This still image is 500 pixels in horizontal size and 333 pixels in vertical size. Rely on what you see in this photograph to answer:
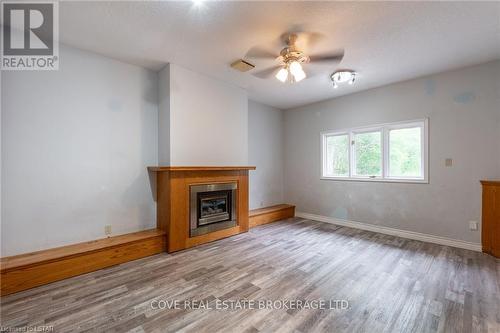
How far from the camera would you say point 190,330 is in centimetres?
162

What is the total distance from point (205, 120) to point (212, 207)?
1.45 metres

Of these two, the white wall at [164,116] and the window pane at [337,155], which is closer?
the white wall at [164,116]

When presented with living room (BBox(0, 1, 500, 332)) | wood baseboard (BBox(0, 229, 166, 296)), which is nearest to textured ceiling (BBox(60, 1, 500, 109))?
living room (BBox(0, 1, 500, 332))

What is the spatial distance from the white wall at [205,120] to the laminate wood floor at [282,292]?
1484 mm

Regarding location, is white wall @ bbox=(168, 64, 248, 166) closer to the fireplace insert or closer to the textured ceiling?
the textured ceiling

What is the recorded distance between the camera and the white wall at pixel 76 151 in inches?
93.8

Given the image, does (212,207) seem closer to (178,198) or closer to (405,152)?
(178,198)

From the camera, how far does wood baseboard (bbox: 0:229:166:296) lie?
211 centimetres

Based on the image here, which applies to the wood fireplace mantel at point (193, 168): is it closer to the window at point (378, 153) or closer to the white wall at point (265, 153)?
the white wall at point (265, 153)

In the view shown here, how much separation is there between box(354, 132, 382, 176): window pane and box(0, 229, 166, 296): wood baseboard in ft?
12.6

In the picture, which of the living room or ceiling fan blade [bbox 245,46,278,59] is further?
ceiling fan blade [bbox 245,46,278,59]

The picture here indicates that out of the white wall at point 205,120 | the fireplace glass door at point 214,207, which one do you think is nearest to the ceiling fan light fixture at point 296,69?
the white wall at point 205,120

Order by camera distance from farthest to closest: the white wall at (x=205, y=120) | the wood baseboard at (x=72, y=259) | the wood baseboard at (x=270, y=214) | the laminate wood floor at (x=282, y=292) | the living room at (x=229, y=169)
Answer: the wood baseboard at (x=270, y=214) < the white wall at (x=205, y=120) < the wood baseboard at (x=72, y=259) < the living room at (x=229, y=169) < the laminate wood floor at (x=282, y=292)

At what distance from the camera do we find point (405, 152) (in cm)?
380
